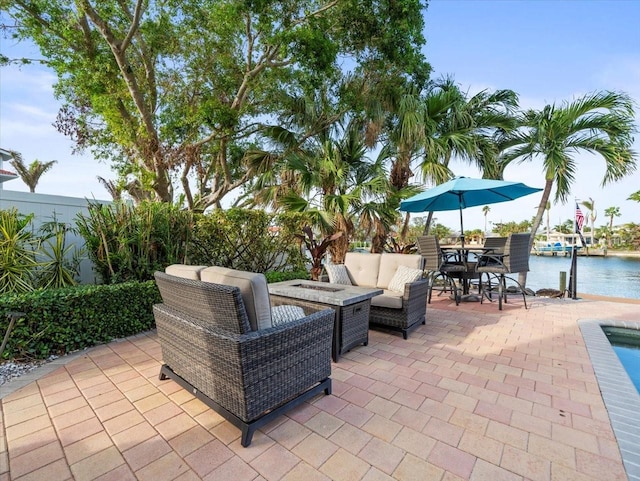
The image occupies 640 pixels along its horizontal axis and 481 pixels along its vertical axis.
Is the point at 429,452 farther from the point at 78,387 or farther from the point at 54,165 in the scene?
the point at 54,165

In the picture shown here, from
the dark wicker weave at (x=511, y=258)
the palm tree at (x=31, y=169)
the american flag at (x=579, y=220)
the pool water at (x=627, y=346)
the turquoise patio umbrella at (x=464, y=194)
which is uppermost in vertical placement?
the palm tree at (x=31, y=169)

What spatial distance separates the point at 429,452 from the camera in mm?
1660

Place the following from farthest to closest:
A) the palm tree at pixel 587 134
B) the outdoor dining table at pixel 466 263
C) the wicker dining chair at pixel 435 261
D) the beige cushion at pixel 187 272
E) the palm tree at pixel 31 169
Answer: the palm tree at pixel 31 169 → the palm tree at pixel 587 134 → the outdoor dining table at pixel 466 263 → the wicker dining chair at pixel 435 261 → the beige cushion at pixel 187 272

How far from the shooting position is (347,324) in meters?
→ 2.98

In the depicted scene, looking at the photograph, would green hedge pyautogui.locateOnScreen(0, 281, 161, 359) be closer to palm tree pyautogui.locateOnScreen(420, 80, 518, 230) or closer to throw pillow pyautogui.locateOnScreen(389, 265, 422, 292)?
throw pillow pyautogui.locateOnScreen(389, 265, 422, 292)

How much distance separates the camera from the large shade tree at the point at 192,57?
17.4ft

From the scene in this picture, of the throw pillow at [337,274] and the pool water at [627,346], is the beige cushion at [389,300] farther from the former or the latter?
the pool water at [627,346]

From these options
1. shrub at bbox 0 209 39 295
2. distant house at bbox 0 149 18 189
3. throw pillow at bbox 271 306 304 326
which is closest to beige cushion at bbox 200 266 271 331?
throw pillow at bbox 271 306 304 326

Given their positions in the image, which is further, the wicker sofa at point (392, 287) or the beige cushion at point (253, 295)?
the wicker sofa at point (392, 287)

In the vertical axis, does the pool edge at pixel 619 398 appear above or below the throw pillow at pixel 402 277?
below

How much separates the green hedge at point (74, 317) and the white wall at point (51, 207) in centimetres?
93

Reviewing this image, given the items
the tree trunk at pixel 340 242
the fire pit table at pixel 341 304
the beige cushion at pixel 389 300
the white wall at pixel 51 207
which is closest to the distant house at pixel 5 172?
the white wall at pixel 51 207

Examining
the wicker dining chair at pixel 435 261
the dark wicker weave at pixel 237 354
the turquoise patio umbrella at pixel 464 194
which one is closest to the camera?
the dark wicker weave at pixel 237 354

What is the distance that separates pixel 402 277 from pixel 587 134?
5.36 m
